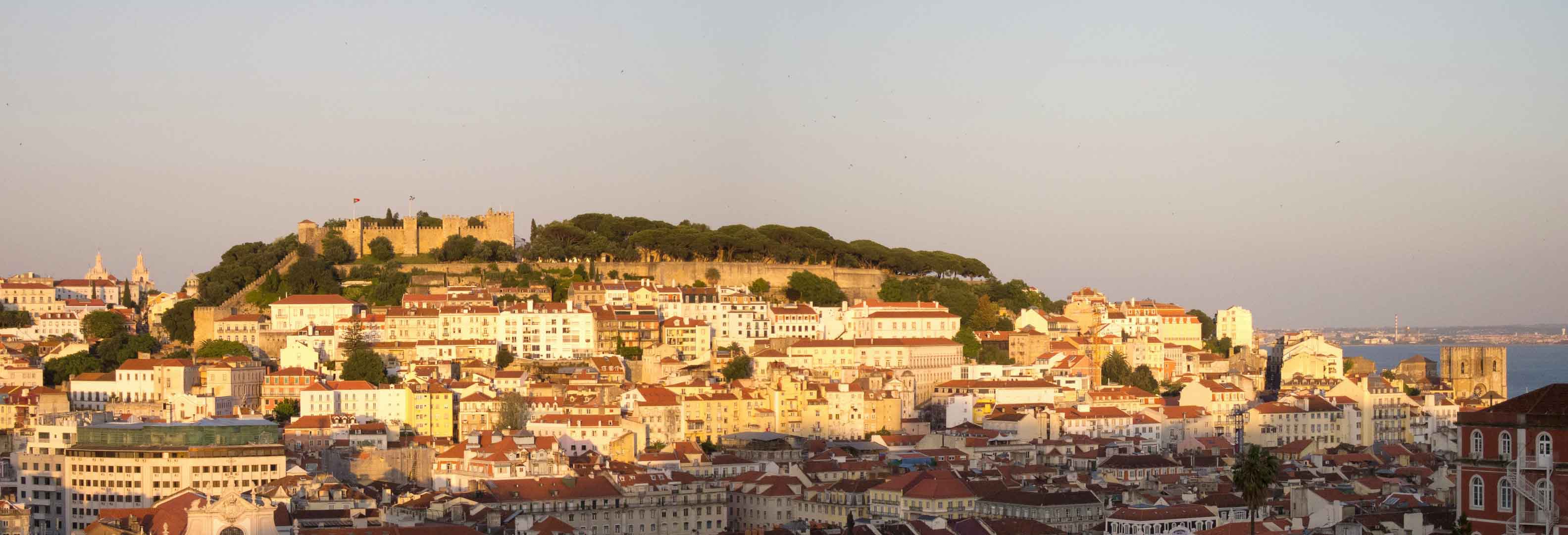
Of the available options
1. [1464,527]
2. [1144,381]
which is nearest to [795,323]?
[1144,381]

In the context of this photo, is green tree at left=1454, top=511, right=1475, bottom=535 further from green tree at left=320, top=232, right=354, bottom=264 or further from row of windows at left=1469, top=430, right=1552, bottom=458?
green tree at left=320, top=232, right=354, bottom=264

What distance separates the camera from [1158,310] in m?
78.7

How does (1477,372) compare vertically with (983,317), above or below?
below

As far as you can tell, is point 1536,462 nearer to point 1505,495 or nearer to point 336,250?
point 1505,495

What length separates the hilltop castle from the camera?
2992 inches

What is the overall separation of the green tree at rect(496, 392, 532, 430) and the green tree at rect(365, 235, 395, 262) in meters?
20.6

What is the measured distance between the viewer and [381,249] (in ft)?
247

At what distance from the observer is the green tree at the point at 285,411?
55.3 metres

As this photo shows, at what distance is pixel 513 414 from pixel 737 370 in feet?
28.0

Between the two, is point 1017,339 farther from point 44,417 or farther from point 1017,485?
point 44,417

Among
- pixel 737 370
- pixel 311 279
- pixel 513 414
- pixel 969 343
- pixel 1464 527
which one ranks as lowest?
pixel 513 414

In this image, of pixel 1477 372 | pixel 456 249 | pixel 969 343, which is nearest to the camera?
pixel 969 343

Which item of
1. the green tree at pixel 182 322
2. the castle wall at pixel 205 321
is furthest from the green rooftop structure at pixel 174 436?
the green tree at pixel 182 322

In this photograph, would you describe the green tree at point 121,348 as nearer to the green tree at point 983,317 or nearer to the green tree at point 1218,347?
A: the green tree at point 983,317
